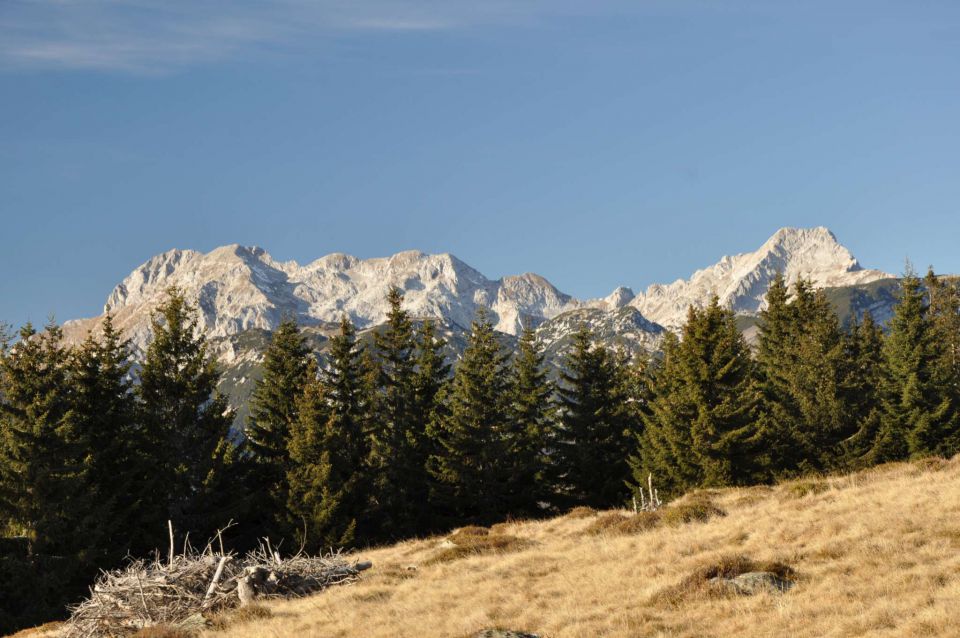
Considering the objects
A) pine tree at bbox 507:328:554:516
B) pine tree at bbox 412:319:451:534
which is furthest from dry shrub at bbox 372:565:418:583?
pine tree at bbox 507:328:554:516

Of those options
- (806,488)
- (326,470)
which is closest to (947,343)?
Answer: (806,488)

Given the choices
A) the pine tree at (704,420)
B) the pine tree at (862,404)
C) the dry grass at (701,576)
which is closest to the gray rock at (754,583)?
the dry grass at (701,576)

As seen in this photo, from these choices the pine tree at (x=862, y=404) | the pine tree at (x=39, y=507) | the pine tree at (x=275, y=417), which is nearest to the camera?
the pine tree at (x=39, y=507)

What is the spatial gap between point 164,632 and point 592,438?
4133cm

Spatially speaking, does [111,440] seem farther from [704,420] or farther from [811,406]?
[811,406]

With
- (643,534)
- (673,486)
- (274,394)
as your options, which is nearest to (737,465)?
(673,486)

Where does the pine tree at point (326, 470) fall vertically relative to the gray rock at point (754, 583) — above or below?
above

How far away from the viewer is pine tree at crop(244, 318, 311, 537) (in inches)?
1838

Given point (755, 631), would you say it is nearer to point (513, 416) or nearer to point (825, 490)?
point (825, 490)

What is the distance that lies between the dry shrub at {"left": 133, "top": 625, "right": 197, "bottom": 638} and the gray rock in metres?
12.7

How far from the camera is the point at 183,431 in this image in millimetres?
44469

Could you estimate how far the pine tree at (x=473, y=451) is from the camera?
4969 cm

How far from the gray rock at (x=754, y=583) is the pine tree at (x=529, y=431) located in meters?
35.6

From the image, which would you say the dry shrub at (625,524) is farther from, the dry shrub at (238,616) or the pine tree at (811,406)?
the pine tree at (811,406)
